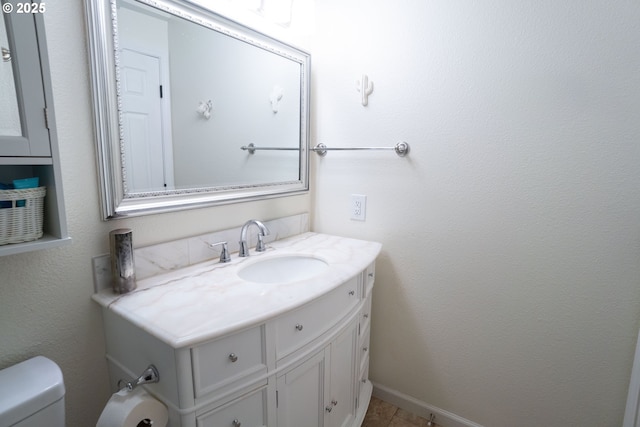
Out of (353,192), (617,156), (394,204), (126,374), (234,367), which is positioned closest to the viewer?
(234,367)

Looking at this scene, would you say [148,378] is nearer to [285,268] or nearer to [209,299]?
[209,299]

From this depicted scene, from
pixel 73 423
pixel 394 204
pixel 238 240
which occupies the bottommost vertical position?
pixel 73 423

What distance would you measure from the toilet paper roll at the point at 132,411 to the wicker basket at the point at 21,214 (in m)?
0.45

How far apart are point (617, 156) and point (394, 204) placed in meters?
0.81

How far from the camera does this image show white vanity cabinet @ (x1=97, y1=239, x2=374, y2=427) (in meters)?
0.80

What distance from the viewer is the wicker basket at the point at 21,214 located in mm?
740

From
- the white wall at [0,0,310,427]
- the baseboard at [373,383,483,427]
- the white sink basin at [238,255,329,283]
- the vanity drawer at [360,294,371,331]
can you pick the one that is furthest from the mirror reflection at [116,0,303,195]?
the baseboard at [373,383,483,427]

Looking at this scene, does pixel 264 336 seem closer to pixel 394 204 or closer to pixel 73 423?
pixel 73 423

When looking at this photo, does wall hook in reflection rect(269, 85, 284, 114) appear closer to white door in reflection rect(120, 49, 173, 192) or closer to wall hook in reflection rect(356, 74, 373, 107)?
wall hook in reflection rect(356, 74, 373, 107)

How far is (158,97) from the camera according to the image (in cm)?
111

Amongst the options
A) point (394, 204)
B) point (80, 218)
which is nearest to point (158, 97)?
point (80, 218)

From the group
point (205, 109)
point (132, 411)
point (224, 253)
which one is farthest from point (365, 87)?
point (132, 411)

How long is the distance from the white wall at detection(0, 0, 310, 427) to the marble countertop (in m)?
0.10

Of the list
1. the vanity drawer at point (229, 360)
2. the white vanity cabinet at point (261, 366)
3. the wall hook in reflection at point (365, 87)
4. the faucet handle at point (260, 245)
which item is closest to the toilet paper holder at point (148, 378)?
the white vanity cabinet at point (261, 366)
